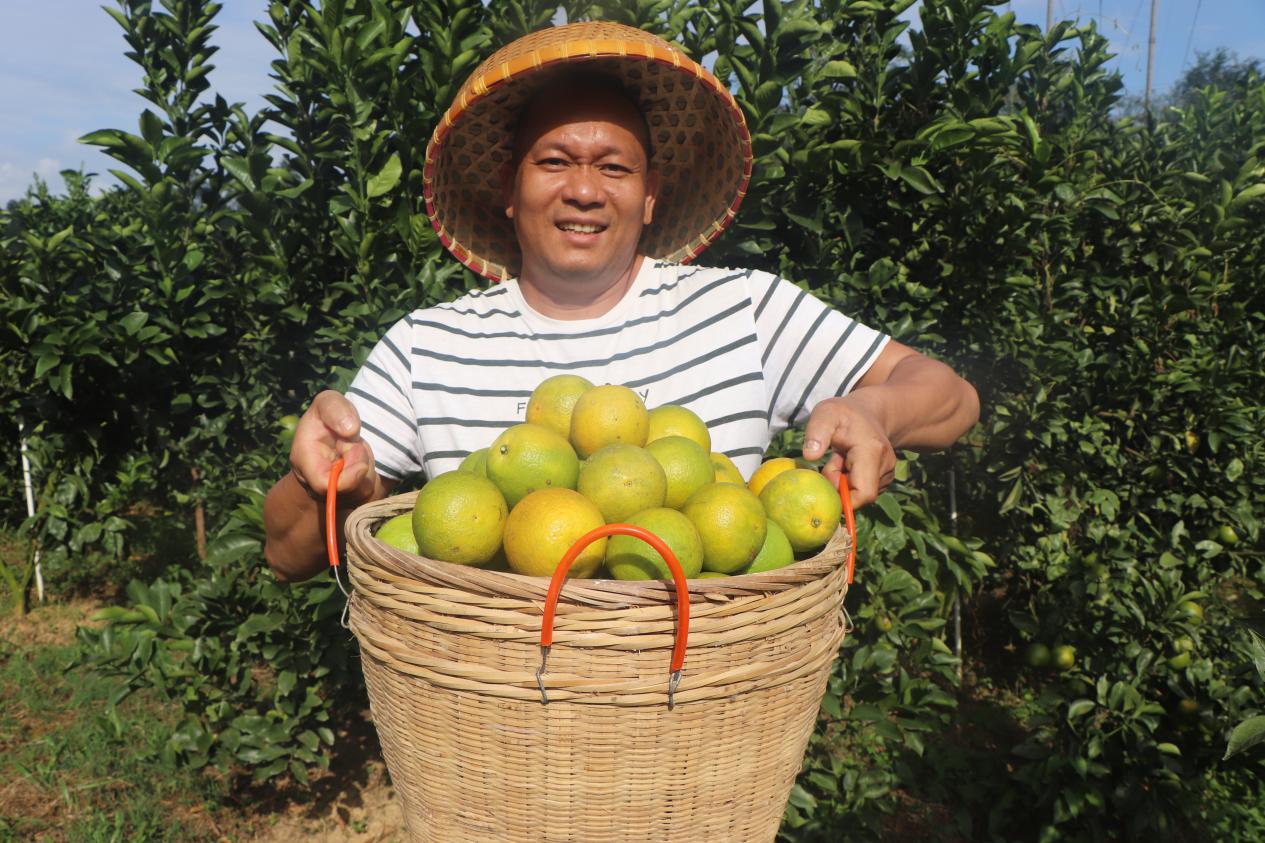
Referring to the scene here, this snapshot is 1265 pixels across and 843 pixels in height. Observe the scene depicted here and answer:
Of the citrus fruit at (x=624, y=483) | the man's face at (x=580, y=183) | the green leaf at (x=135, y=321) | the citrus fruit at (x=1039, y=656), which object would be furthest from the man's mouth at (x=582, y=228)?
the citrus fruit at (x=1039, y=656)

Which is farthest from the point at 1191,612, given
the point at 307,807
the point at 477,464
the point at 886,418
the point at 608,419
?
the point at 307,807

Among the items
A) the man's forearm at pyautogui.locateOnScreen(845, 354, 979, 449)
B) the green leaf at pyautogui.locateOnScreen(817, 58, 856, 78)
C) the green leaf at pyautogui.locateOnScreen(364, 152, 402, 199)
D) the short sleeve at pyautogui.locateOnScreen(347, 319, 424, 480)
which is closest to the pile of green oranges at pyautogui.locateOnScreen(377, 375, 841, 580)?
the man's forearm at pyautogui.locateOnScreen(845, 354, 979, 449)

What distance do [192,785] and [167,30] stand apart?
10.6 feet

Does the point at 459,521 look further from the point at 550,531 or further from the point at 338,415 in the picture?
the point at 338,415

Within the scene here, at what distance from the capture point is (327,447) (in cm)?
165

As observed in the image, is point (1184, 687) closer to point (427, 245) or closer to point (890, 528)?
point (890, 528)

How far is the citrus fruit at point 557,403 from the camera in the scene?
166 centimetres

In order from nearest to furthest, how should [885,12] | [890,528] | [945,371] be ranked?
[945,371]
[890,528]
[885,12]

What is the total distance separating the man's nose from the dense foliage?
0.94 m

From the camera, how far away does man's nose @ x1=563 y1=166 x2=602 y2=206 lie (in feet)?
6.46

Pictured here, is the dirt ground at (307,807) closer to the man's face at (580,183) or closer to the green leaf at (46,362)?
the green leaf at (46,362)

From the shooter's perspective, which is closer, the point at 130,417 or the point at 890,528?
the point at 890,528

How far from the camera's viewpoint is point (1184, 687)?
10.7 feet

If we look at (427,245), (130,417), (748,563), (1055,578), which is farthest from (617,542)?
(130,417)
